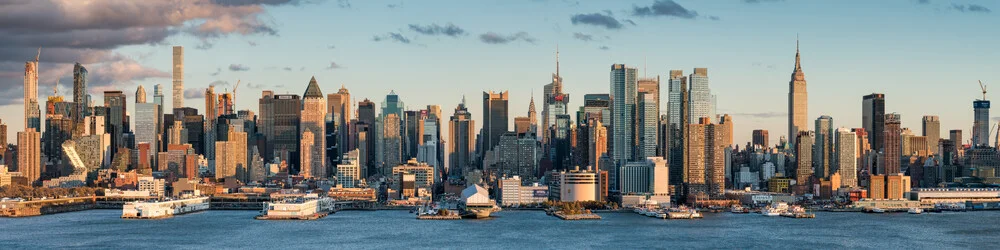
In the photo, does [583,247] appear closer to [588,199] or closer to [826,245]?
[826,245]

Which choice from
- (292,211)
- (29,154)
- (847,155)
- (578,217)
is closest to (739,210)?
(578,217)

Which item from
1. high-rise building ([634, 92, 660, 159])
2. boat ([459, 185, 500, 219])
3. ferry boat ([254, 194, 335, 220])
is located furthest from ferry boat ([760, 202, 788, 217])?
high-rise building ([634, 92, 660, 159])

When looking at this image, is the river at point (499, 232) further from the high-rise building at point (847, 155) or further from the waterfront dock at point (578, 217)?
the high-rise building at point (847, 155)

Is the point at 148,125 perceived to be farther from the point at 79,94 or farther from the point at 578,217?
the point at 578,217

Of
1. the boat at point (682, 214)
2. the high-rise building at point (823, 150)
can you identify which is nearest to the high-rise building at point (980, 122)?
the high-rise building at point (823, 150)

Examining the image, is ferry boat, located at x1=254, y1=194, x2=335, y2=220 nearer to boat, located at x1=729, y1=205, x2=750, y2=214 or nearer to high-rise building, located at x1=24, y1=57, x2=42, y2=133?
boat, located at x1=729, y1=205, x2=750, y2=214
